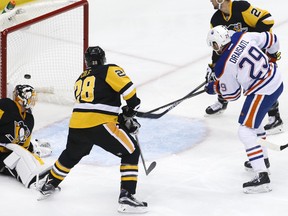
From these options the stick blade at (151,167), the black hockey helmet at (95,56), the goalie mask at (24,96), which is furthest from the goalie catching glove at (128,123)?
the goalie mask at (24,96)

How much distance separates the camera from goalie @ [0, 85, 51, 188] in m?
5.12

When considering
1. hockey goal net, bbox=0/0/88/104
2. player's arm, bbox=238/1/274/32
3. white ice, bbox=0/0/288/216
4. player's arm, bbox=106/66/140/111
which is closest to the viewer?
player's arm, bbox=106/66/140/111

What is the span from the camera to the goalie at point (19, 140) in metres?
5.12

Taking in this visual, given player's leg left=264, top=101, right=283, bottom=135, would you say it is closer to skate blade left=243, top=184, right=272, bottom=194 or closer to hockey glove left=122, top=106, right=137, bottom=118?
skate blade left=243, top=184, right=272, bottom=194

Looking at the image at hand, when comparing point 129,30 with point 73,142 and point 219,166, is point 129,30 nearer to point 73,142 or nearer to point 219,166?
point 219,166

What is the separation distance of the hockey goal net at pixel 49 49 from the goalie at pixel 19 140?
0.92 m

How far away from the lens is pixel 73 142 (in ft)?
15.8

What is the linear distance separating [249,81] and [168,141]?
1.04m

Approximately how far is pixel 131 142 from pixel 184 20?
387 centimetres

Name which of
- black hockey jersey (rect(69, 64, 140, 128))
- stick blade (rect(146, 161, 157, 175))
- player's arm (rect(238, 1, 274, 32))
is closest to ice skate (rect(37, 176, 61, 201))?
black hockey jersey (rect(69, 64, 140, 128))

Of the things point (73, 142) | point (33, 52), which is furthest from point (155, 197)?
point (33, 52)

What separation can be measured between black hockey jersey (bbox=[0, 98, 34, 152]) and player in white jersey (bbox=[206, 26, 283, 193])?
1107mm

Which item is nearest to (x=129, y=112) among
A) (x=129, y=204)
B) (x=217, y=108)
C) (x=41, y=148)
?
(x=129, y=204)

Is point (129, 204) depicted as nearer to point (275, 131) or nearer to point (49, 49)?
point (275, 131)
